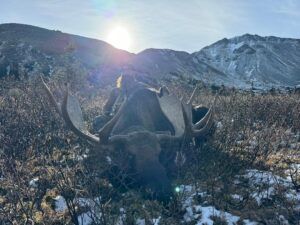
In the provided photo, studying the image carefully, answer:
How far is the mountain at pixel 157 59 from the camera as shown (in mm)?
36800

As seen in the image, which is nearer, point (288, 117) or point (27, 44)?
point (288, 117)

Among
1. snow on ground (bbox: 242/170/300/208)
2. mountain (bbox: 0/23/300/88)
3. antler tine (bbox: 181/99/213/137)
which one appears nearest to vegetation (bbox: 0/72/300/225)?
snow on ground (bbox: 242/170/300/208)

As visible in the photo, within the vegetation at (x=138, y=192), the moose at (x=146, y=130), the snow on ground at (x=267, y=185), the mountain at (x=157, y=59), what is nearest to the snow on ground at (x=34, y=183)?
the vegetation at (x=138, y=192)

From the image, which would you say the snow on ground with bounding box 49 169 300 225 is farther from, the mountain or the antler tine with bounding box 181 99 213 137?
the mountain

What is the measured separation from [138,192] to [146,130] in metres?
1.32

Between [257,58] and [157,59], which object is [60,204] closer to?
[157,59]

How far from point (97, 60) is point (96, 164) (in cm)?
3687

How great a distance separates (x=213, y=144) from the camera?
9883 millimetres

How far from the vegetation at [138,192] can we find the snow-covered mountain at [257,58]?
6810 centimetres

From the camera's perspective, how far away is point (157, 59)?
73.9 metres

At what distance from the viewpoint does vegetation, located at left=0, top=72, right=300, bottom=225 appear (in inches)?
268

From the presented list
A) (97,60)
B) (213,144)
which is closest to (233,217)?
(213,144)

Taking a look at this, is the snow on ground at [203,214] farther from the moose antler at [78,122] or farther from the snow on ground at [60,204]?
the snow on ground at [60,204]

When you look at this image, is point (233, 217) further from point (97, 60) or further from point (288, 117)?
point (97, 60)
